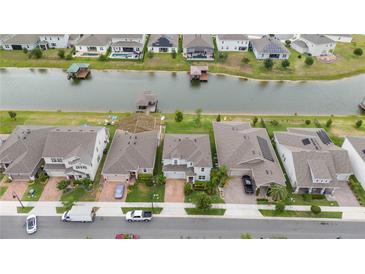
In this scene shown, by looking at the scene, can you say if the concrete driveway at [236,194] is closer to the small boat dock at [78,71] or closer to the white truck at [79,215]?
the white truck at [79,215]

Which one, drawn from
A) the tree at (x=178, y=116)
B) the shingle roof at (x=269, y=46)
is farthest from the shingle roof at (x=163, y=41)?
the tree at (x=178, y=116)

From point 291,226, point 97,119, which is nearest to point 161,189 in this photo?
point 291,226

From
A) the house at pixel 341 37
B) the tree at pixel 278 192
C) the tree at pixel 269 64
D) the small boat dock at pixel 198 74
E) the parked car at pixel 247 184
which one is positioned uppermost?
the house at pixel 341 37

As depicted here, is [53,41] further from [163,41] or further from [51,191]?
[51,191]

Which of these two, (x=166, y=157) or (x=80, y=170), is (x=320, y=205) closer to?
(x=166, y=157)

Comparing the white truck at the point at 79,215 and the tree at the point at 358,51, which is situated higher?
the tree at the point at 358,51

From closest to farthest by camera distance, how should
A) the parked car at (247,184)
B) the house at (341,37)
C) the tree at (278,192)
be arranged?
the tree at (278,192), the parked car at (247,184), the house at (341,37)

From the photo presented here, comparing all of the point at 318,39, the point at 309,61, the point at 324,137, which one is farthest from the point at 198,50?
the point at 324,137

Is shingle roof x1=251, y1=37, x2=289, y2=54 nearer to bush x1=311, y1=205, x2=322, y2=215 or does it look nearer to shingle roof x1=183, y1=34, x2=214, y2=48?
shingle roof x1=183, y1=34, x2=214, y2=48
